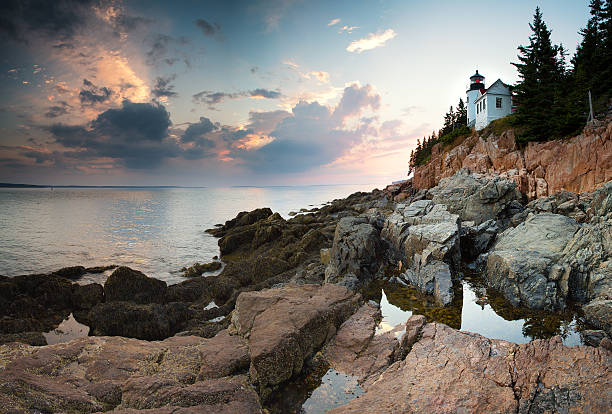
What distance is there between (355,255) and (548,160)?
27184 mm

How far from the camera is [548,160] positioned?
29438mm

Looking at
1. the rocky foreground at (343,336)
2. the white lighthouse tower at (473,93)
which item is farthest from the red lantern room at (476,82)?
the rocky foreground at (343,336)

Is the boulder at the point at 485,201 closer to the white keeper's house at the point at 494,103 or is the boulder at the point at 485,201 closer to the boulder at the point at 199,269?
the boulder at the point at 199,269

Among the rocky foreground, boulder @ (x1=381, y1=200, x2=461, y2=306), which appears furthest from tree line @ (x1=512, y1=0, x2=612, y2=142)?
boulder @ (x1=381, y1=200, x2=461, y2=306)

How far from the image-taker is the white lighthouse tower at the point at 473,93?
5225 cm

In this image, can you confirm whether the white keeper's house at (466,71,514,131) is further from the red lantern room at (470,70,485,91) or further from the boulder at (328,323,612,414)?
the boulder at (328,323,612,414)

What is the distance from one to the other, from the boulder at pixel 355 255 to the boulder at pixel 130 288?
9.37 m

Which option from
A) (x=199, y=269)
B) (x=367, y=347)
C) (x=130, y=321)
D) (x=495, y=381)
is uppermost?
(x=495, y=381)

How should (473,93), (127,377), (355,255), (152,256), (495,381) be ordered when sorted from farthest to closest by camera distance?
(473,93), (152,256), (355,255), (127,377), (495,381)

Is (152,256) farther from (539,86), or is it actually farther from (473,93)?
(473,93)

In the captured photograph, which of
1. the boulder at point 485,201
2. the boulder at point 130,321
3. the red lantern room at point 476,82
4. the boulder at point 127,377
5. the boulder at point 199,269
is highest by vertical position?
the red lantern room at point 476,82

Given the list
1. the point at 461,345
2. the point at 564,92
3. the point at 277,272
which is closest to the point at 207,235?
the point at 277,272

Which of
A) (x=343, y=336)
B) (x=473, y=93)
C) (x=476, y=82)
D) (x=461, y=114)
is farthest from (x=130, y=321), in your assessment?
(x=461, y=114)

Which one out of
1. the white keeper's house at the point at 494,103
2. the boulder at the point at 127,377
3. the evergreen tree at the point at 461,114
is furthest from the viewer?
the evergreen tree at the point at 461,114
